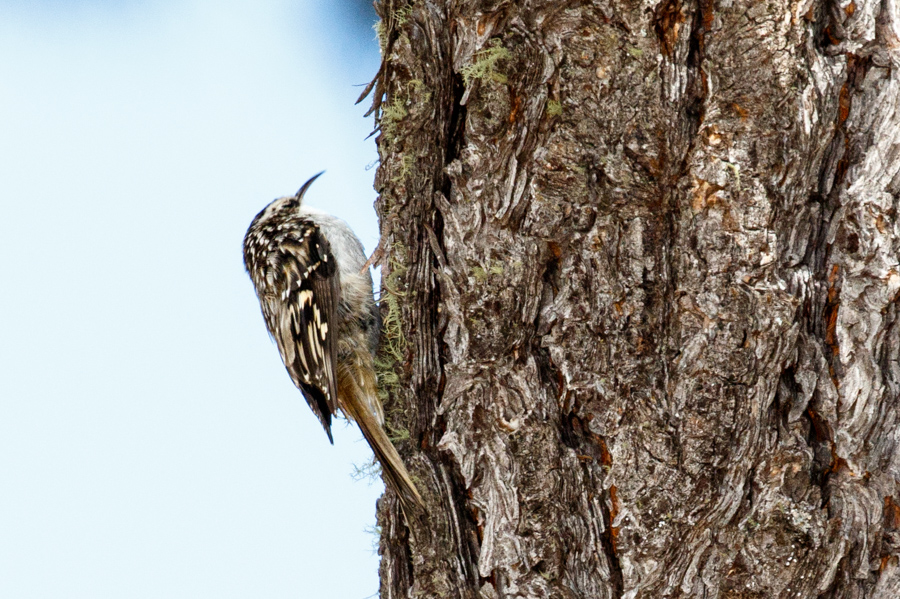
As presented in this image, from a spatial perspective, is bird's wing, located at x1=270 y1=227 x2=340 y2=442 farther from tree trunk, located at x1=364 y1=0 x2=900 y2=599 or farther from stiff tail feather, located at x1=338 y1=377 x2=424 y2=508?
tree trunk, located at x1=364 y1=0 x2=900 y2=599

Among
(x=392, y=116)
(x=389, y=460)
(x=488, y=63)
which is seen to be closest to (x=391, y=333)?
(x=389, y=460)

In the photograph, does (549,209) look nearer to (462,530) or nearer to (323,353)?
(462,530)

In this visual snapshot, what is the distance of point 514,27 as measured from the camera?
1.53 m

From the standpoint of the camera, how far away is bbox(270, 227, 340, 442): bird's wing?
230 centimetres

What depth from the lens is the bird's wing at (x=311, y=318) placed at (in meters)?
2.30

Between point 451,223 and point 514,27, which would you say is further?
point 451,223

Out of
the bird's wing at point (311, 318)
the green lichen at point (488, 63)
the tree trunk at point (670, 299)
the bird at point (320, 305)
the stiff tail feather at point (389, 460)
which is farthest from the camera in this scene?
the bird's wing at point (311, 318)

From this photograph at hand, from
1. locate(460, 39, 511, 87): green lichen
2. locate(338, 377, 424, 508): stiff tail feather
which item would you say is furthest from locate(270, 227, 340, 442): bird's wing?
locate(460, 39, 511, 87): green lichen

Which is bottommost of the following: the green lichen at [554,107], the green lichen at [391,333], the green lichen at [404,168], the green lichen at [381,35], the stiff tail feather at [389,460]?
the stiff tail feather at [389,460]

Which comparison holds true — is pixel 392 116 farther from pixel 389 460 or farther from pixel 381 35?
pixel 389 460

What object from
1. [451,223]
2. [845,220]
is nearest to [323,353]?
[451,223]

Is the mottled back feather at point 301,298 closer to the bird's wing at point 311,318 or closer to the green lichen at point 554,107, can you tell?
the bird's wing at point 311,318

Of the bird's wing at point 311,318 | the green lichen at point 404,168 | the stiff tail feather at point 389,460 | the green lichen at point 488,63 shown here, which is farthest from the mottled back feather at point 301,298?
the green lichen at point 488,63

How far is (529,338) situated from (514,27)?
2.04ft
